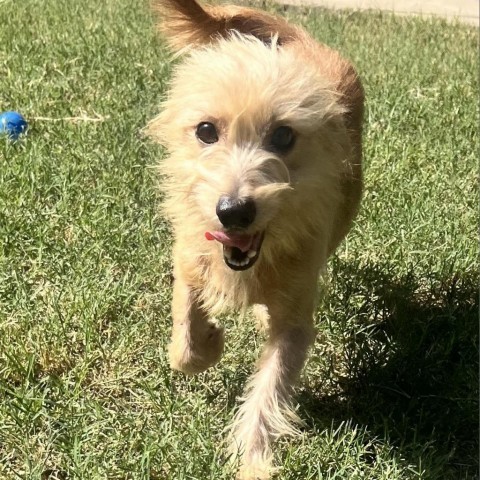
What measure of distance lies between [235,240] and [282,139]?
1.36ft

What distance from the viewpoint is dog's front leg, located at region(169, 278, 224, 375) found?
3023 mm

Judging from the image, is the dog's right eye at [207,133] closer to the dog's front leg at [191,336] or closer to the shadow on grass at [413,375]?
the dog's front leg at [191,336]

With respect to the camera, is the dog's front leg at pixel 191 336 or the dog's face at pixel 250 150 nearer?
the dog's face at pixel 250 150

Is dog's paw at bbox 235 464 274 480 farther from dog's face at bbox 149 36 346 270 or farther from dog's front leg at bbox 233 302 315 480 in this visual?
dog's face at bbox 149 36 346 270

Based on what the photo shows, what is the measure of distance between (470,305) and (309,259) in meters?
1.26

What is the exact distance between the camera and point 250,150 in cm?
261

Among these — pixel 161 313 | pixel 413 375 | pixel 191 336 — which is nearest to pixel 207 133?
pixel 191 336

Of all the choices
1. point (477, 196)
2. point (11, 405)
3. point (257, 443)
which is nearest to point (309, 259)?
point (257, 443)

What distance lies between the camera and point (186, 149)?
2.81 meters

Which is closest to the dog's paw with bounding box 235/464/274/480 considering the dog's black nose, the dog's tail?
the dog's black nose

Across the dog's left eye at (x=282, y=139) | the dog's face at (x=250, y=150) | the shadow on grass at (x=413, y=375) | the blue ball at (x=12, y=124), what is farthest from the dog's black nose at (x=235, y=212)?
Result: the blue ball at (x=12, y=124)

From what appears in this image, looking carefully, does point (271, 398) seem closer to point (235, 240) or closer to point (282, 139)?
point (235, 240)

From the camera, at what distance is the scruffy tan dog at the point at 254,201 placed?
8.43 ft

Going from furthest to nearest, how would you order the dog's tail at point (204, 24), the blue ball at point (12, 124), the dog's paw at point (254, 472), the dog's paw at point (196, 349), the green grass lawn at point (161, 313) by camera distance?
the blue ball at point (12, 124) < the dog's tail at point (204, 24) < the dog's paw at point (196, 349) < the green grass lawn at point (161, 313) < the dog's paw at point (254, 472)
